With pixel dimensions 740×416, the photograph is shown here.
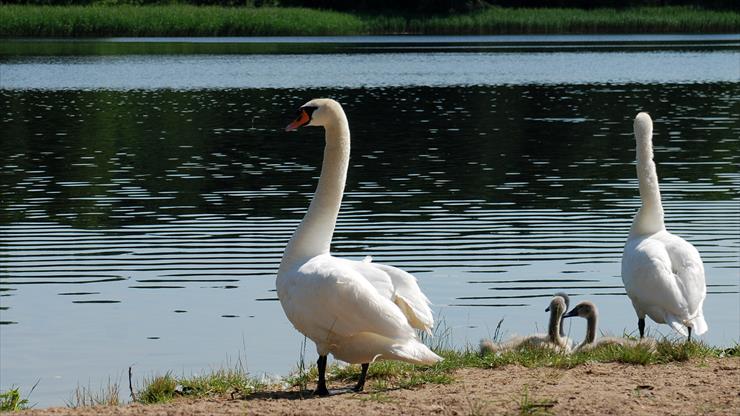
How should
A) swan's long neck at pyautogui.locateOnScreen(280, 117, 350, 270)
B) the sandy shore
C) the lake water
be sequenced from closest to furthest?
the sandy shore, swan's long neck at pyautogui.locateOnScreen(280, 117, 350, 270), the lake water

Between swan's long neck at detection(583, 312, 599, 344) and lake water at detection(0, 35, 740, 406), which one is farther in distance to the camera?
lake water at detection(0, 35, 740, 406)

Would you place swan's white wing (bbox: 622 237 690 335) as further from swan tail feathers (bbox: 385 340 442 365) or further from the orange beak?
the orange beak

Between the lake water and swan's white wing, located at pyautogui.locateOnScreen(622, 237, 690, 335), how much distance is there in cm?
133

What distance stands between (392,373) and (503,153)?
18.1 metres

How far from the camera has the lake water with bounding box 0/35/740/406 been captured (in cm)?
1145

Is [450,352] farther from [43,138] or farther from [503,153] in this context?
[43,138]

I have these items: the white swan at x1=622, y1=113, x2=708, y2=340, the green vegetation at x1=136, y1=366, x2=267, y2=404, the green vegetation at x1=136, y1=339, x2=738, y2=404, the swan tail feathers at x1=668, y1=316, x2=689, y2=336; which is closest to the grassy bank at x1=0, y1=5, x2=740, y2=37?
the white swan at x1=622, y1=113, x2=708, y2=340

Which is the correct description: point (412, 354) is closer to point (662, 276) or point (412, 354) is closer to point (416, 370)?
point (416, 370)

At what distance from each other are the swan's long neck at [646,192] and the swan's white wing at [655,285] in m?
0.33

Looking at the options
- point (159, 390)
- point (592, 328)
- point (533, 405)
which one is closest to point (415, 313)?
point (533, 405)

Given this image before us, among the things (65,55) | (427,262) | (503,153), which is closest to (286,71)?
(65,55)

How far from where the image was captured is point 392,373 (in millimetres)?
7965

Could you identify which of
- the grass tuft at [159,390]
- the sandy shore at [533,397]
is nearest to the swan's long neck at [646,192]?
the sandy shore at [533,397]

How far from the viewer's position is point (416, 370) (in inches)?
317
